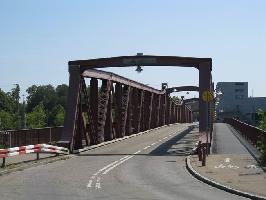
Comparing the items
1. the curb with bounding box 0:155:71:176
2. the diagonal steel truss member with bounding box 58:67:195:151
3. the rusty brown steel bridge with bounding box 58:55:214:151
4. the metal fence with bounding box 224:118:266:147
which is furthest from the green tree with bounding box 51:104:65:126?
the curb with bounding box 0:155:71:176

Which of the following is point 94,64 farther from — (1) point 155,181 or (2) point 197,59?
(1) point 155,181

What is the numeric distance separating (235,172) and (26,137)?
15.4m

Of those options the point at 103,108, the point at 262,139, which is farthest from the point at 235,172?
the point at 103,108

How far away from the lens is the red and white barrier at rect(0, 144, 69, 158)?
22330 millimetres

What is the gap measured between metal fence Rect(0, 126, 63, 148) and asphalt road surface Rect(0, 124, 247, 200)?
13.3 feet

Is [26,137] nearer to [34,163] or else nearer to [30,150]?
[30,150]

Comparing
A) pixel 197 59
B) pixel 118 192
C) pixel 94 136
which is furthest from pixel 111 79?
pixel 118 192

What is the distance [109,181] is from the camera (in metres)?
18.0

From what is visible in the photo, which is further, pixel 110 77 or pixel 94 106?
pixel 110 77

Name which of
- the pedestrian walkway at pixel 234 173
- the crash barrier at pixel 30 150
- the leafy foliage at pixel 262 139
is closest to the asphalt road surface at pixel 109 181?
the pedestrian walkway at pixel 234 173

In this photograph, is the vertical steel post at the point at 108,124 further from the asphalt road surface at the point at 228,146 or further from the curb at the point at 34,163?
the curb at the point at 34,163

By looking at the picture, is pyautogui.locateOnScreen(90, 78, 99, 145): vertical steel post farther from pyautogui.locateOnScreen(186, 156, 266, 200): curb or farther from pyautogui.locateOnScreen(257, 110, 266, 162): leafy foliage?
pyautogui.locateOnScreen(186, 156, 266, 200): curb

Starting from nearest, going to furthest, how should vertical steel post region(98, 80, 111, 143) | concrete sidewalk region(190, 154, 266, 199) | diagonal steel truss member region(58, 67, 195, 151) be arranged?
concrete sidewalk region(190, 154, 266, 199) → diagonal steel truss member region(58, 67, 195, 151) → vertical steel post region(98, 80, 111, 143)

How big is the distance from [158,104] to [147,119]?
1007 centimetres
